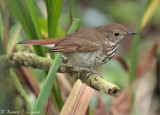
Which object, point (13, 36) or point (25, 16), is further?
point (13, 36)

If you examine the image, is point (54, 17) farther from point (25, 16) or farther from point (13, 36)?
point (13, 36)

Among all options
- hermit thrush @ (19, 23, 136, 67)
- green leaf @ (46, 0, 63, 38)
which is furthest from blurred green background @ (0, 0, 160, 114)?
hermit thrush @ (19, 23, 136, 67)

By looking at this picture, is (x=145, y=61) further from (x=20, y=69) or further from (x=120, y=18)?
(x=120, y=18)

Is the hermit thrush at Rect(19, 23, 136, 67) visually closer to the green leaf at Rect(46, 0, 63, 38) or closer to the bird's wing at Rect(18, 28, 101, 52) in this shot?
the bird's wing at Rect(18, 28, 101, 52)

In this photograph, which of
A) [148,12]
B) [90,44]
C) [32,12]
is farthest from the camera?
[148,12]

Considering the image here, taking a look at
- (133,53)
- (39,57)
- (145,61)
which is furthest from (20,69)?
(145,61)

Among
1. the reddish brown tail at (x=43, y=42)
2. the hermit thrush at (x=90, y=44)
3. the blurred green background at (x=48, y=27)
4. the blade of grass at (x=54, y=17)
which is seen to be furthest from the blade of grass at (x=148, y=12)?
the blade of grass at (x=54, y=17)

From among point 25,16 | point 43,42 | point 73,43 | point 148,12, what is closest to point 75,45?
point 73,43

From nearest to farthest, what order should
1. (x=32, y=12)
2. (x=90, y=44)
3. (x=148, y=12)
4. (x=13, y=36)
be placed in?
1. (x=32, y=12)
2. (x=90, y=44)
3. (x=13, y=36)
4. (x=148, y=12)

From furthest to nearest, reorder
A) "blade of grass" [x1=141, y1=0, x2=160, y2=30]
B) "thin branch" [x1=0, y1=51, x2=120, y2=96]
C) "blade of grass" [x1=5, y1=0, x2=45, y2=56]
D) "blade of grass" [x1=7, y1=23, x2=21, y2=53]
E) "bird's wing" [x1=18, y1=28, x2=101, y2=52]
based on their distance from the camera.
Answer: "blade of grass" [x1=141, y1=0, x2=160, y2=30], "blade of grass" [x1=7, y1=23, x2=21, y2=53], "bird's wing" [x1=18, y1=28, x2=101, y2=52], "blade of grass" [x1=5, y1=0, x2=45, y2=56], "thin branch" [x1=0, y1=51, x2=120, y2=96]
